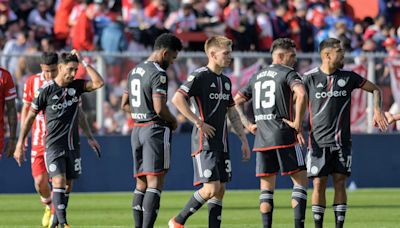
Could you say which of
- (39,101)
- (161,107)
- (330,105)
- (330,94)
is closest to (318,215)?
(330,105)

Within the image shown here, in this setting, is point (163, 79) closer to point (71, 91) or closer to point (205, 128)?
point (205, 128)

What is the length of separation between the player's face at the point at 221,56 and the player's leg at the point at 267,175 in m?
1.31

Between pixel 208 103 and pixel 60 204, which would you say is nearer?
pixel 208 103

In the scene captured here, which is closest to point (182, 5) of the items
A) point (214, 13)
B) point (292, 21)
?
point (214, 13)

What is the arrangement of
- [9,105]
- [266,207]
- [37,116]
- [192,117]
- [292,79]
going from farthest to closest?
[37,116] < [9,105] < [266,207] < [292,79] < [192,117]

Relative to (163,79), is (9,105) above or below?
below

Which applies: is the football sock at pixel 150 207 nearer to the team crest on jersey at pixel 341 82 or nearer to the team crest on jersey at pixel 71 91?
the team crest on jersey at pixel 71 91

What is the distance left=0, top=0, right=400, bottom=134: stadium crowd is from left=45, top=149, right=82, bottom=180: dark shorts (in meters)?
7.63

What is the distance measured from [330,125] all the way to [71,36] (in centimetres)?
1205

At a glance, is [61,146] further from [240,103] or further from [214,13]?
[214,13]

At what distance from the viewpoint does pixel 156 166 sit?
1312 cm

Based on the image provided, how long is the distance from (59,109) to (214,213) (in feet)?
8.04

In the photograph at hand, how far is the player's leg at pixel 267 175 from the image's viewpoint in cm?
1352

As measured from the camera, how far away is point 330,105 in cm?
1380
